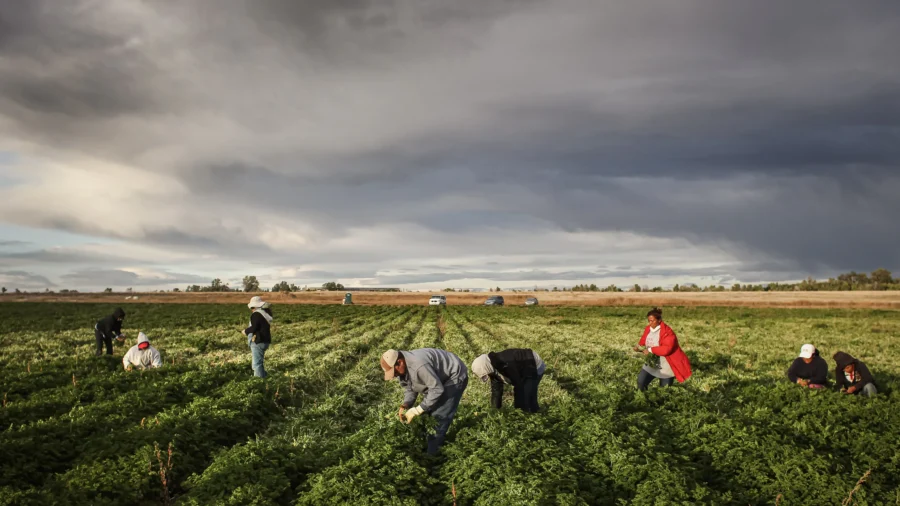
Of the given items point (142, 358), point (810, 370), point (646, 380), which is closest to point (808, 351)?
point (810, 370)

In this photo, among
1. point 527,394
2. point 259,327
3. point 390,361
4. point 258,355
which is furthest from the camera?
point 258,355

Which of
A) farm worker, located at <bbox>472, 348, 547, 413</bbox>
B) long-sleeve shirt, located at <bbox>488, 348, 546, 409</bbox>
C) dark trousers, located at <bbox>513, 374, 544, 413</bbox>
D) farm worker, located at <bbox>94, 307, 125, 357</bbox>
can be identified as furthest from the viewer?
farm worker, located at <bbox>94, 307, 125, 357</bbox>

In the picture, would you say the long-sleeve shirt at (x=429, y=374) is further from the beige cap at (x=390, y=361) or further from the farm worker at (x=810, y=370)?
the farm worker at (x=810, y=370)

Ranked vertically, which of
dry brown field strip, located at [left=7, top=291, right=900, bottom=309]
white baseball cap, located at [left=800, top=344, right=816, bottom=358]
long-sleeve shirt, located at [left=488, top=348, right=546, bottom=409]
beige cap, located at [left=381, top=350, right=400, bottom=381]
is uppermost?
beige cap, located at [left=381, top=350, right=400, bottom=381]

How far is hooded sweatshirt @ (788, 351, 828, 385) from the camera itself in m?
12.7

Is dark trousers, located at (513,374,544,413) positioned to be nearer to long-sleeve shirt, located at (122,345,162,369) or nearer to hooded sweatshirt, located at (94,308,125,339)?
long-sleeve shirt, located at (122,345,162,369)

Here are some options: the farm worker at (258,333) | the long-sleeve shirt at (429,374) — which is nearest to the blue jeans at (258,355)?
the farm worker at (258,333)

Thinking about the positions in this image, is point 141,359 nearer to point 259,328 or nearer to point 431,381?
point 259,328

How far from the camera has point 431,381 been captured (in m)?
7.47

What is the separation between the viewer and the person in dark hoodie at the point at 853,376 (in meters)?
12.2

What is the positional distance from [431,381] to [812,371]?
10.9 meters

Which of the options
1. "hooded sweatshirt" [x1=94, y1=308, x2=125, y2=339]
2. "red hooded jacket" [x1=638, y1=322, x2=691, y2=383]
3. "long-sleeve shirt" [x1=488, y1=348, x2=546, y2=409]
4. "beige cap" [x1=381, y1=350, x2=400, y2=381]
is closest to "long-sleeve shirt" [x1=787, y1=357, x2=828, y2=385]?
"red hooded jacket" [x1=638, y1=322, x2=691, y2=383]

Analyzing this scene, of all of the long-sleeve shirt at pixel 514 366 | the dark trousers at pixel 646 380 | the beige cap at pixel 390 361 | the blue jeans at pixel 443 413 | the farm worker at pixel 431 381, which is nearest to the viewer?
the beige cap at pixel 390 361

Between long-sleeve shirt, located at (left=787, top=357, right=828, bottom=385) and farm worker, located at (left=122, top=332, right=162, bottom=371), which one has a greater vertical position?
farm worker, located at (left=122, top=332, right=162, bottom=371)
